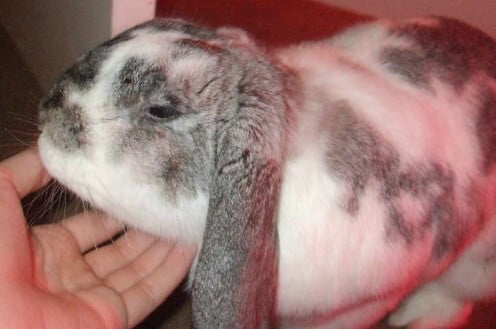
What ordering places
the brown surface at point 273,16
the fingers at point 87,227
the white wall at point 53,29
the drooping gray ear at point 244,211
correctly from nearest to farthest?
1. the drooping gray ear at point 244,211
2. the fingers at point 87,227
3. the white wall at point 53,29
4. the brown surface at point 273,16

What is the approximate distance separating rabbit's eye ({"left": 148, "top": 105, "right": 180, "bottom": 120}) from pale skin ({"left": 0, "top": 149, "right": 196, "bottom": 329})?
0.32 meters

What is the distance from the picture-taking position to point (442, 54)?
1.19 meters

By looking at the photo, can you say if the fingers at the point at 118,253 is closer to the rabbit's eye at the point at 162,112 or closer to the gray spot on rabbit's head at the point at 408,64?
the rabbit's eye at the point at 162,112

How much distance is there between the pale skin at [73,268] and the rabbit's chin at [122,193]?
0.56 feet

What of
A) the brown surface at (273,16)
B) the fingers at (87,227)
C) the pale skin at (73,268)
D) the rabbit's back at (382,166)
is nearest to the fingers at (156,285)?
the pale skin at (73,268)

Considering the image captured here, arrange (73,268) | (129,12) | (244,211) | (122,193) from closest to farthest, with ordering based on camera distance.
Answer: (244,211) → (122,193) → (73,268) → (129,12)

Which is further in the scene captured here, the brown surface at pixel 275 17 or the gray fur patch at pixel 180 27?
the brown surface at pixel 275 17

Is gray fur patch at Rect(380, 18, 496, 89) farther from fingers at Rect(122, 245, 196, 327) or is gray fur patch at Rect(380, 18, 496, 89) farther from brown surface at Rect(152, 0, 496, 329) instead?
brown surface at Rect(152, 0, 496, 329)

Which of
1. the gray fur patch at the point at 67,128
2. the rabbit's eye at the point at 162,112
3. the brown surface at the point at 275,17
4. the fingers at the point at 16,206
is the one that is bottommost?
the brown surface at the point at 275,17

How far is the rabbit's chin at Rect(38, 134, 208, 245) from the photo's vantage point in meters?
0.93

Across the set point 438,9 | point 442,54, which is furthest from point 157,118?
point 438,9

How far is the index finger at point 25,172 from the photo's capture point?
1.15 metres

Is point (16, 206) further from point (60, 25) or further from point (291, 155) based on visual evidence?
point (60, 25)

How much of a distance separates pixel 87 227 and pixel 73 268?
0.09 meters
